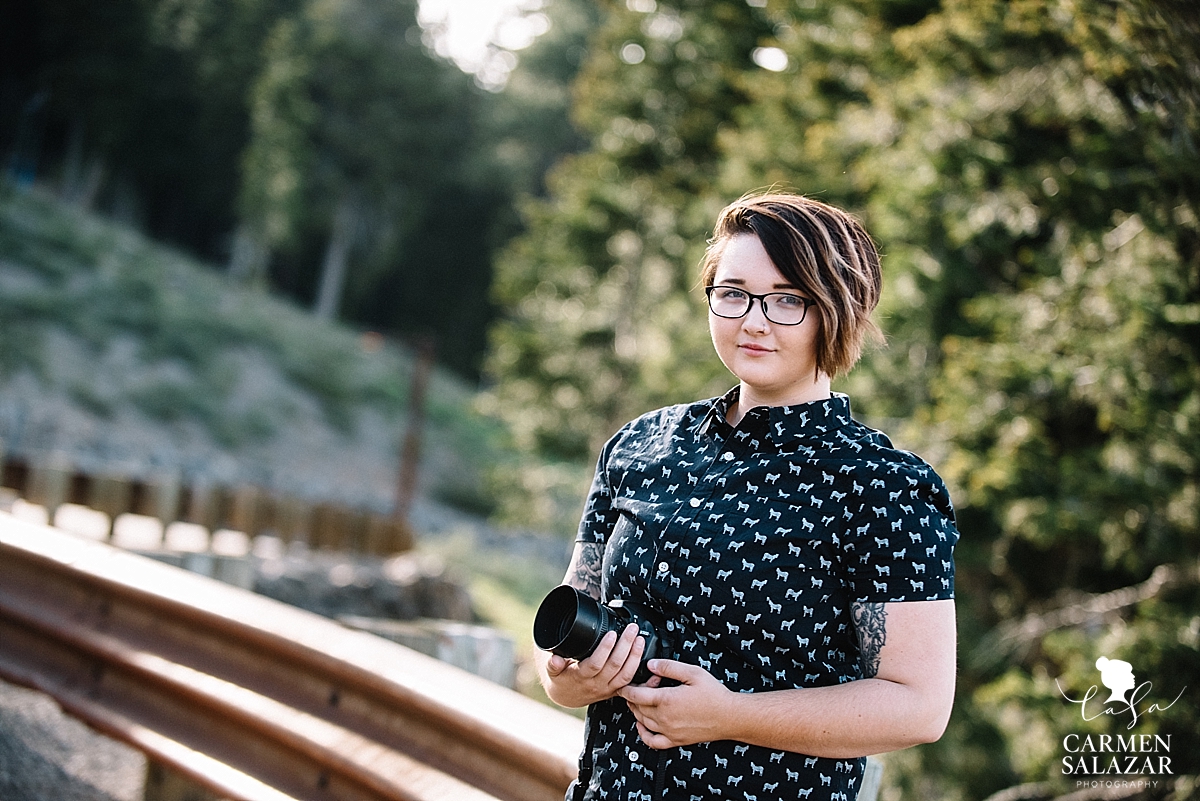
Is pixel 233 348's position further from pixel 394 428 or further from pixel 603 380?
pixel 603 380

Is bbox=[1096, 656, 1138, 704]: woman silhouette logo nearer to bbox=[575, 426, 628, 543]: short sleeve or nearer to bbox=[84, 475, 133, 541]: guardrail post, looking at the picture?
bbox=[575, 426, 628, 543]: short sleeve

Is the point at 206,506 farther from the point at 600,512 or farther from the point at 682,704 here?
the point at 682,704

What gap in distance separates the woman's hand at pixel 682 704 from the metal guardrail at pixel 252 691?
1.53 ft

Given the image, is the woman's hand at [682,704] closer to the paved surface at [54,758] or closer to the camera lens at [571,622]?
the camera lens at [571,622]

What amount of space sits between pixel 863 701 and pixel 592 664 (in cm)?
44

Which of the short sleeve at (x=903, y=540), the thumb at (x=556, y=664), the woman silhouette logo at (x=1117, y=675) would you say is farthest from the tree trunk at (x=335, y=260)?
the short sleeve at (x=903, y=540)

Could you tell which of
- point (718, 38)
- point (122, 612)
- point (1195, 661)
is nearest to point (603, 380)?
point (718, 38)

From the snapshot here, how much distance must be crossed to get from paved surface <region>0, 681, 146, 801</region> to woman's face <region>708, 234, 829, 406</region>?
7.97 feet

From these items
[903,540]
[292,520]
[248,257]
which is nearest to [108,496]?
[292,520]

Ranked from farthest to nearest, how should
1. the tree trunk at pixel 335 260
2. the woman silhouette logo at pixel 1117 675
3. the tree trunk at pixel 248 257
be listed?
the tree trunk at pixel 335 260
the tree trunk at pixel 248 257
the woman silhouette logo at pixel 1117 675

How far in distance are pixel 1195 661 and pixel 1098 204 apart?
3253 millimetres

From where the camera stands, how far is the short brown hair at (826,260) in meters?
1.73

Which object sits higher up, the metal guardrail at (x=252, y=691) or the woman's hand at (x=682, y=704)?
the woman's hand at (x=682, y=704)

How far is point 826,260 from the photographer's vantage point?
1727mm
